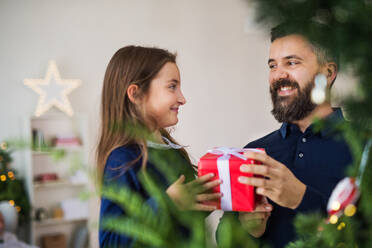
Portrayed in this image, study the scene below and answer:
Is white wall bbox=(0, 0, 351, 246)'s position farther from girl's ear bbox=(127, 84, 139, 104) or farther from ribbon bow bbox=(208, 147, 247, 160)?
ribbon bow bbox=(208, 147, 247, 160)

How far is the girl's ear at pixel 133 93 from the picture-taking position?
126cm

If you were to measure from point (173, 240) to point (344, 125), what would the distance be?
175mm

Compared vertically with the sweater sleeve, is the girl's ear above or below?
above

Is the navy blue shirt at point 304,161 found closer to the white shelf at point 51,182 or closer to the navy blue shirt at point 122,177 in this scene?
the navy blue shirt at point 122,177

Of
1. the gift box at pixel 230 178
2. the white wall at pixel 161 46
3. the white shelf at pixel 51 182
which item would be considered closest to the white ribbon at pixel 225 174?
the gift box at pixel 230 178

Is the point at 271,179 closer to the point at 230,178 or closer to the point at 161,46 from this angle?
the point at 230,178

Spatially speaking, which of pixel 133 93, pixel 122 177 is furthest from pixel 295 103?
pixel 122 177

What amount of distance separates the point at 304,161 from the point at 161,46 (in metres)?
3.55

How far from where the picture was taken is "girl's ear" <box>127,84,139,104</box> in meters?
1.26

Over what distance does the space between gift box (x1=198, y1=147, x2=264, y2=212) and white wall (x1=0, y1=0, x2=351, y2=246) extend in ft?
9.97

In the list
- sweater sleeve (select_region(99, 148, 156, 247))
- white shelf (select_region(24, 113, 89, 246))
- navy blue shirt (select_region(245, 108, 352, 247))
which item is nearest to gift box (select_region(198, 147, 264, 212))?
sweater sleeve (select_region(99, 148, 156, 247))

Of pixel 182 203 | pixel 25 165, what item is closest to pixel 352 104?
pixel 182 203

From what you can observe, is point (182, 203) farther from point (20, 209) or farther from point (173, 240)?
point (20, 209)

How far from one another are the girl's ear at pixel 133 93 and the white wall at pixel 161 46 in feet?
8.83
